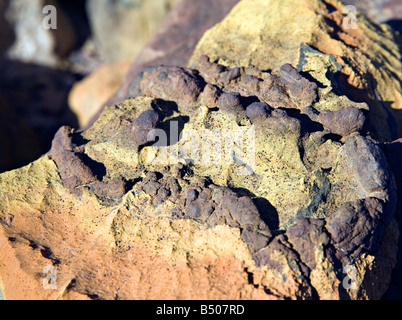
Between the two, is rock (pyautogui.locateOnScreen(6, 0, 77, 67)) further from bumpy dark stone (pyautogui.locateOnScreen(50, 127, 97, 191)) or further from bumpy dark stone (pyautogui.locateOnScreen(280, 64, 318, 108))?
bumpy dark stone (pyautogui.locateOnScreen(280, 64, 318, 108))

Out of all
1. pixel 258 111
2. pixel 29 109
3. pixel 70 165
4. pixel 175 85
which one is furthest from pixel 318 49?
pixel 29 109

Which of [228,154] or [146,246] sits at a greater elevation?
[228,154]

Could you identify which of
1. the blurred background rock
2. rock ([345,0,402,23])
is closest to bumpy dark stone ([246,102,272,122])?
rock ([345,0,402,23])

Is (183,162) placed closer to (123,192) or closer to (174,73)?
(123,192)

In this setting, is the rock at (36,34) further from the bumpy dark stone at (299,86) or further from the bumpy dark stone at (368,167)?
the bumpy dark stone at (368,167)

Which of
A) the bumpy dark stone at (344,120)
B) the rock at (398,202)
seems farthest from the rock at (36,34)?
the rock at (398,202)
